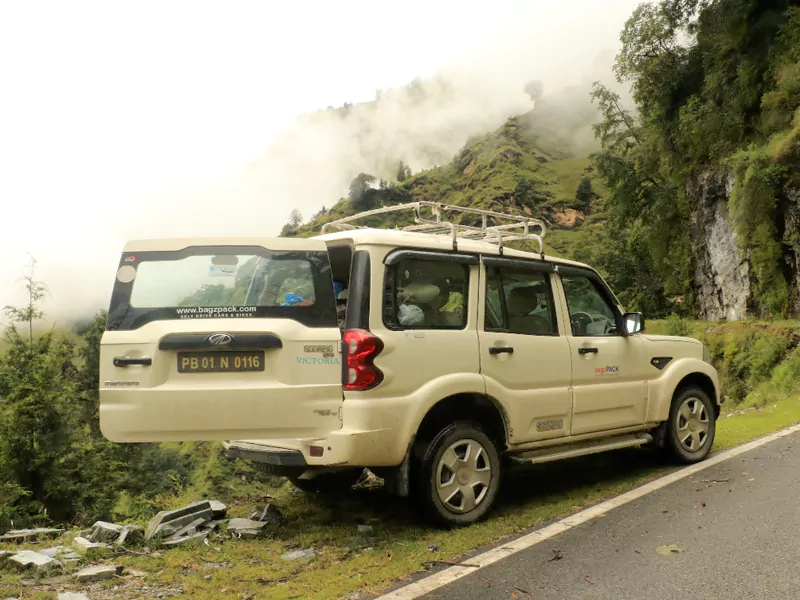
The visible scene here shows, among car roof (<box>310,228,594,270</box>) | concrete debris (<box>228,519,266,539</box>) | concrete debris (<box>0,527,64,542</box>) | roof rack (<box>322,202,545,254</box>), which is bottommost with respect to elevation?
concrete debris (<box>0,527,64,542</box>)

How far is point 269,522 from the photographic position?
203 inches

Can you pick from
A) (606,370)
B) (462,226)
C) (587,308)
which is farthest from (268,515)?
(587,308)

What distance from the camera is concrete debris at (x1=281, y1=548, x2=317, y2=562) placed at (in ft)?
14.2

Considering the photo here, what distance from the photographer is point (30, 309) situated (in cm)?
3431

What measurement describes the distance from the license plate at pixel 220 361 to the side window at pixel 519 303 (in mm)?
1828

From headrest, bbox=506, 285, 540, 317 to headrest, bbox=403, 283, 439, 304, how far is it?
2.53 feet

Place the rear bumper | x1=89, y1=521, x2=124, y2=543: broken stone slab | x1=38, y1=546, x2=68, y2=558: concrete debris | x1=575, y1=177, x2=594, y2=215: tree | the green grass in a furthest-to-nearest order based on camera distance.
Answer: x1=575, y1=177, x2=594, y2=215: tree → x1=89, y1=521, x2=124, y2=543: broken stone slab → the rear bumper → x1=38, y1=546, x2=68, y2=558: concrete debris → the green grass

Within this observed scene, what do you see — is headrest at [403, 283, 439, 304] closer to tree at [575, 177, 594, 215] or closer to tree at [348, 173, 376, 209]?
tree at [348, 173, 376, 209]

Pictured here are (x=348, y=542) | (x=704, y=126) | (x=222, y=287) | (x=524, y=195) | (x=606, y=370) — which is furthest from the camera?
(x=524, y=195)

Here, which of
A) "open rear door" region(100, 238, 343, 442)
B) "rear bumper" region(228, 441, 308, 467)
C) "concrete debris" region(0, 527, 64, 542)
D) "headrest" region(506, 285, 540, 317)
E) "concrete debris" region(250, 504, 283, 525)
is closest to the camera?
"open rear door" region(100, 238, 343, 442)

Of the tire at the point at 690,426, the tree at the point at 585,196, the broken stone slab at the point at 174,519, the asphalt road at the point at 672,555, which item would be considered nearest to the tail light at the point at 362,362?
the asphalt road at the point at 672,555

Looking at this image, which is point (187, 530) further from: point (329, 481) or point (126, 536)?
point (329, 481)

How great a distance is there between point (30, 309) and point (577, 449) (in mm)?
35080

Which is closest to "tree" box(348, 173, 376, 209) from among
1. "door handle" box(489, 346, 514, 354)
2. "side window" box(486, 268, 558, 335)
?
"side window" box(486, 268, 558, 335)
